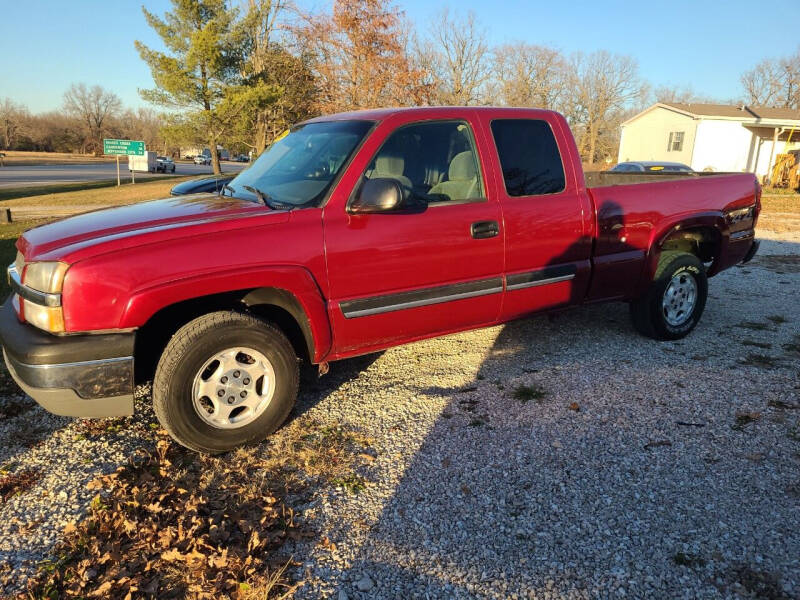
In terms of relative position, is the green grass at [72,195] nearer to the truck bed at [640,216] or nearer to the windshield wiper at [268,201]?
the windshield wiper at [268,201]

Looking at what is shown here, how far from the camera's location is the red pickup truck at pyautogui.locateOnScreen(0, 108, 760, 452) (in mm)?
2846

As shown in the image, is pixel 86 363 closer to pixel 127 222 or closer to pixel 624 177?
pixel 127 222

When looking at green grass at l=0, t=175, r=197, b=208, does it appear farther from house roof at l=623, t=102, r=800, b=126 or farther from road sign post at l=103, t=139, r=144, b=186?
house roof at l=623, t=102, r=800, b=126

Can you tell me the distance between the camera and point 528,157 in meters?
4.12

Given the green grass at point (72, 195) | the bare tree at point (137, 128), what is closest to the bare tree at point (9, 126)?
the bare tree at point (137, 128)

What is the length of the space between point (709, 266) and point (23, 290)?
18.2ft

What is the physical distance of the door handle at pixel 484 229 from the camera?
3.74 metres

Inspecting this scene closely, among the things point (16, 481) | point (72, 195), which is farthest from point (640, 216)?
point (72, 195)

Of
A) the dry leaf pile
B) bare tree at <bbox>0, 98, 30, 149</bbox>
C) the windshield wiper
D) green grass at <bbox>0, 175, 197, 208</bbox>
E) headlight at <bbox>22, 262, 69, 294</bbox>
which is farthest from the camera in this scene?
bare tree at <bbox>0, 98, 30, 149</bbox>

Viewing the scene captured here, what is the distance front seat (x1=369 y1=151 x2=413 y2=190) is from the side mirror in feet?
0.84

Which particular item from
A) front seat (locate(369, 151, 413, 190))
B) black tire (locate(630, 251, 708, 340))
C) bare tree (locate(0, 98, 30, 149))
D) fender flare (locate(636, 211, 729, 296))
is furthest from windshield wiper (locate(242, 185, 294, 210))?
bare tree (locate(0, 98, 30, 149))

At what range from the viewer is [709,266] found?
5379 millimetres

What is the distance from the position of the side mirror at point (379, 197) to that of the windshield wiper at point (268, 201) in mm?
425

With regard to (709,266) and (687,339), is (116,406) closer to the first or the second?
(687,339)
